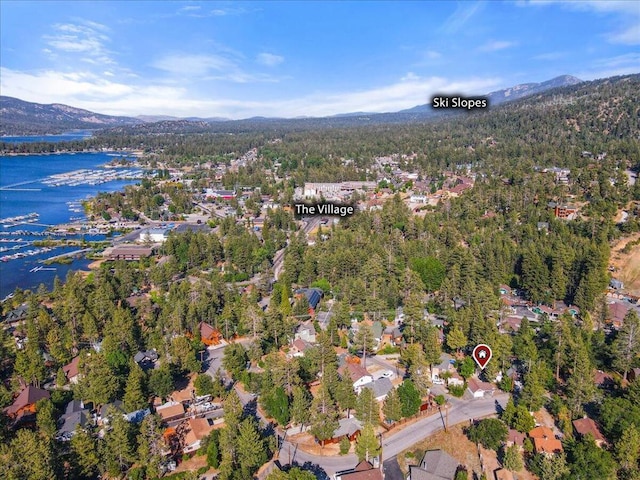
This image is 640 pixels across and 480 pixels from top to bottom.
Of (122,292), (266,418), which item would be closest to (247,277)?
(122,292)

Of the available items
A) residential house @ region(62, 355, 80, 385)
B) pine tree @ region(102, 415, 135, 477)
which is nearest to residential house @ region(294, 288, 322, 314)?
residential house @ region(62, 355, 80, 385)

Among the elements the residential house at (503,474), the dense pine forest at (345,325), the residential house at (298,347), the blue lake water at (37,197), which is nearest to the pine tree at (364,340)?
the dense pine forest at (345,325)

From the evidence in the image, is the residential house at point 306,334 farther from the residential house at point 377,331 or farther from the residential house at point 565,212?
the residential house at point 565,212

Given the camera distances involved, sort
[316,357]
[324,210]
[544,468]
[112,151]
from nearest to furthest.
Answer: [544,468], [316,357], [324,210], [112,151]

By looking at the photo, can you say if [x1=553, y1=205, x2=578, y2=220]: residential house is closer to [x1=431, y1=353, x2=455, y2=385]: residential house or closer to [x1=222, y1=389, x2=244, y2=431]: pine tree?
[x1=431, y1=353, x2=455, y2=385]: residential house

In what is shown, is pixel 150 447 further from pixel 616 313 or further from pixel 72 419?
pixel 616 313

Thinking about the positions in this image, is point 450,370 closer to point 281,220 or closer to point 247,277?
point 247,277
